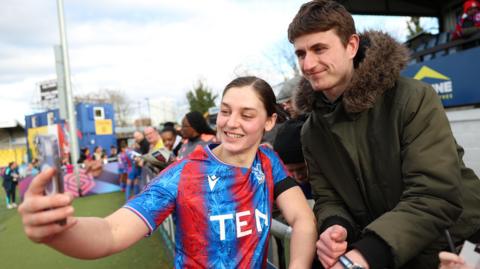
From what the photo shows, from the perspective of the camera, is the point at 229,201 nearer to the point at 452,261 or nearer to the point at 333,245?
the point at 333,245

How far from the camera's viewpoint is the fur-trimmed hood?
157 centimetres

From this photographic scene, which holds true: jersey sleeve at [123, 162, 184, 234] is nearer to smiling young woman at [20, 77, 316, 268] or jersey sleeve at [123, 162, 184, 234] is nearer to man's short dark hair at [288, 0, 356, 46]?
smiling young woman at [20, 77, 316, 268]

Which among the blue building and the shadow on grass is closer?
the shadow on grass

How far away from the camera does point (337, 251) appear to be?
137 centimetres

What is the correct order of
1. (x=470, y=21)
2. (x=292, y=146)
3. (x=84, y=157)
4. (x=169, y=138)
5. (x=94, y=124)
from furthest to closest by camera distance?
(x=94, y=124), (x=84, y=157), (x=169, y=138), (x=470, y=21), (x=292, y=146)

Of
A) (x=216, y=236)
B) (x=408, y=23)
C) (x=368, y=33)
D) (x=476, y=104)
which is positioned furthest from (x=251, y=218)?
(x=408, y=23)

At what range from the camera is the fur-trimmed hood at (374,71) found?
1.57 metres

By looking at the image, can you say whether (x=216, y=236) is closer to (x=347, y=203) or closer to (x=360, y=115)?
(x=347, y=203)

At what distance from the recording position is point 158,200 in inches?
58.6

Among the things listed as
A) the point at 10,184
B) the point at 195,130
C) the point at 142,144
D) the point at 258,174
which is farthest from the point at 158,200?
the point at 10,184

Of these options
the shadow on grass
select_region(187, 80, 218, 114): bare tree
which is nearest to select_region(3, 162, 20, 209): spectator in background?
the shadow on grass

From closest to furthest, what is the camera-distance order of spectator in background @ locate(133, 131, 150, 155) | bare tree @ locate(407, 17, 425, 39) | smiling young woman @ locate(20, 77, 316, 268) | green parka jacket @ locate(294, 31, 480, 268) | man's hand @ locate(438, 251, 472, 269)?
man's hand @ locate(438, 251, 472, 269) → green parka jacket @ locate(294, 31, 480, 268) → smiling young woman @ locate(20, 77, 316, 268) → spectator in background @ locate(133, 131, 150, 155) → bare tree @ locate(407, 17, 425, 39)

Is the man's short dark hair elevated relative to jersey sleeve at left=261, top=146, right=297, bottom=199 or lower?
elevated

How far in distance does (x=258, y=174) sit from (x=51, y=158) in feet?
3.34
